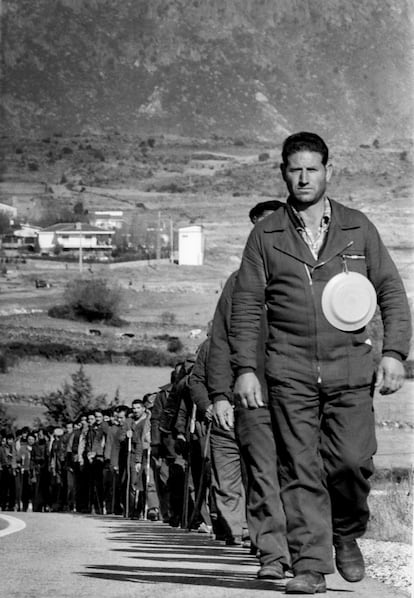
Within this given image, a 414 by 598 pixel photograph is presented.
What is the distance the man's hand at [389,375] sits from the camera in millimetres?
7281

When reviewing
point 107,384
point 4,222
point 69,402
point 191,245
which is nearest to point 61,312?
point 107,384

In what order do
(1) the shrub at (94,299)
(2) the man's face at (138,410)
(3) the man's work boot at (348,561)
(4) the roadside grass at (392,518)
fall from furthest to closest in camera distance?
(1) the shrub at (94,299) → (2) the man's face at (138,410) → (4) the roadside grass at (392,518) → (3) the man's work boot at (348,561)

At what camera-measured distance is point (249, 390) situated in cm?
756

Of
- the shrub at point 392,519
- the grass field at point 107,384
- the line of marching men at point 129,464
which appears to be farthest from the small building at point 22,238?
the shrub at point 392,519

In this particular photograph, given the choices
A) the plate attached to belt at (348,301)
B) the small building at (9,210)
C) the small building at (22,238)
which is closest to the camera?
the plate attached to belt at (348,301)

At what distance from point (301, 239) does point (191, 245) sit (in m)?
43.4

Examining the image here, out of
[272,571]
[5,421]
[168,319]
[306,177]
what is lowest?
[5,421]

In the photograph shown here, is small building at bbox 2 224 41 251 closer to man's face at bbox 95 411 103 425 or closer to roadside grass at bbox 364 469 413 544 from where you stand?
man's face at bbox 95 411 103 425

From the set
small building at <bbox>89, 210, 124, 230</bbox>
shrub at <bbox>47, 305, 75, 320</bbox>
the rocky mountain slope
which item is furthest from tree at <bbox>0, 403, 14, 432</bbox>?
small building at <bbox>89, 210, 124, 230</bbox>

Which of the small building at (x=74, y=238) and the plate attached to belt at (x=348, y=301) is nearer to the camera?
the plate attached to belt at (x=348, y=301)

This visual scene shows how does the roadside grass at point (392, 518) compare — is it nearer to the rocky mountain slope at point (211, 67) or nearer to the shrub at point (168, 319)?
the rocky mountain slope at point (211, 67)

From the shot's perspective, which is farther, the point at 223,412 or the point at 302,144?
the point at 223,412

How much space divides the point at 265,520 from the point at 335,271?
6.07 feet

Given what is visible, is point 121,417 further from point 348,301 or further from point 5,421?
point 5,421
